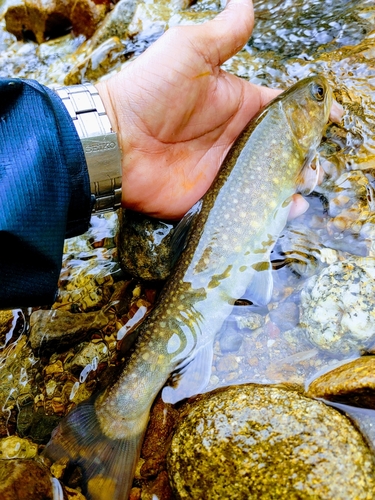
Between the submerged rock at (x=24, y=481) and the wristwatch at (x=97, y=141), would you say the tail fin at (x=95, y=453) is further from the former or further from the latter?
the wristwatch at (x=97, y=141)

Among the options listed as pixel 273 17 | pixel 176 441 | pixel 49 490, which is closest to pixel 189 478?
pixel 176 441

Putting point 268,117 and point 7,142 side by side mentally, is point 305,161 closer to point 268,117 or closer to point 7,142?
point 268,117

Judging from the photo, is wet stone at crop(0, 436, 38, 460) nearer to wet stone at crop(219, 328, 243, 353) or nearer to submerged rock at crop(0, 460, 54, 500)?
submerged rock at crop(0, 460, 54, 500)

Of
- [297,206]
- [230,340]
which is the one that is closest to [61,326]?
[230,340]

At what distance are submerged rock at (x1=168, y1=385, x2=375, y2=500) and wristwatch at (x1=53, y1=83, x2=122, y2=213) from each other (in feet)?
4.75

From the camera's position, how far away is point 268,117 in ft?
10.2

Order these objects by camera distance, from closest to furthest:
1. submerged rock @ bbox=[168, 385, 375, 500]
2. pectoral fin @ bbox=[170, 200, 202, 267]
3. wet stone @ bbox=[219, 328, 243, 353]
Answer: submerged rock @ bbox=[168, 385, 375, 500]
wet stone @ bbox=[219, 328, 243, 353]
pectoral fin @ bbox=[170, 200, 202, 267]

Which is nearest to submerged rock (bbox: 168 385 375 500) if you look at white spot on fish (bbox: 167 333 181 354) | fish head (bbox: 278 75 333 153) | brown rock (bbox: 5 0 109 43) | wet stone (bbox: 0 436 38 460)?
white spot on fish (bbox: 167 333 181 354)

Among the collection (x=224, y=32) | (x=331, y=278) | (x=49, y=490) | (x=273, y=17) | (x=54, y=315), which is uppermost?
(x=224, y=32)

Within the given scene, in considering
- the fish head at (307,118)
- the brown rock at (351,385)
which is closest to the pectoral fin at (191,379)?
the brown rock at (351,385)

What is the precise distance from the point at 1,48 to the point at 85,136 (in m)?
5.47

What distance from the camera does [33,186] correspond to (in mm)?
2293

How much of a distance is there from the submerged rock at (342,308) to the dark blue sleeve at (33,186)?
1.51 metres

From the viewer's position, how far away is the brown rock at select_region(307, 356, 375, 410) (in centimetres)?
225
